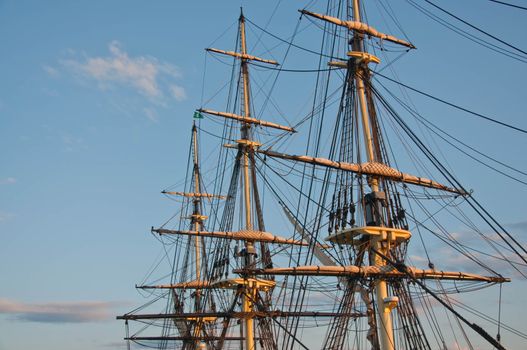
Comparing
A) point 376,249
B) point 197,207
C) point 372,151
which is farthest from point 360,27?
point 197,207

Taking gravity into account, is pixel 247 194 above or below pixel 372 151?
above

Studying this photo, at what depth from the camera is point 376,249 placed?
29.2 m

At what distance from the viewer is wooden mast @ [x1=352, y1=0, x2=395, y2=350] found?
26.7 m

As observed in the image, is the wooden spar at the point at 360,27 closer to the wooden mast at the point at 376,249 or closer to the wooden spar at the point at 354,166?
the wooden mast at the point at 376,249

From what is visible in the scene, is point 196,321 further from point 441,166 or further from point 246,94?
point 441,166

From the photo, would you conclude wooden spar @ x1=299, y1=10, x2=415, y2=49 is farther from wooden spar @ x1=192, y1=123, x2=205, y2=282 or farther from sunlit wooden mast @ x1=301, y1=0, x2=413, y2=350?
wooden spar @ x1=192, y1=123, x2=205, y2=282

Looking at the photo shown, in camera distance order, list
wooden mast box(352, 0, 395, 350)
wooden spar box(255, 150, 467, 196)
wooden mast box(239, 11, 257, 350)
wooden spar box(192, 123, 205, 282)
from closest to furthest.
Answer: wooden mast box(352, 0, 395, 350), wooden spar box(255, 150, 467, 196), wooden mast box(239, 11, 257, 350), wooden spar box(192, 123, 205, 282)

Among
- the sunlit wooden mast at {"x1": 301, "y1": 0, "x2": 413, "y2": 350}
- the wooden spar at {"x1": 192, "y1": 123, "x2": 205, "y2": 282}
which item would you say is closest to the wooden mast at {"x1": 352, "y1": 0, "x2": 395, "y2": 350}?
the sunlit wooden mast at {"x1": 301, "y1": 0, "x2": 413, "y2": 350}

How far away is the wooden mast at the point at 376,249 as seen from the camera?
2672cm

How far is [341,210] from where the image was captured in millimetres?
30406

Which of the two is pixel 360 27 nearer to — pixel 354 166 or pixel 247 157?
pixel 354 166

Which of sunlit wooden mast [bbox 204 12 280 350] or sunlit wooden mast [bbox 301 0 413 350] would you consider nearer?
sunlit wooden mast [bbox 301 0 413 350]

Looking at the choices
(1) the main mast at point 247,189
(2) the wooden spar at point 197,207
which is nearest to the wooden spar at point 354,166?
(1) the main mast at point 247,189

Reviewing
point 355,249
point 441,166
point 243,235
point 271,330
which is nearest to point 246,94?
point 243,235
